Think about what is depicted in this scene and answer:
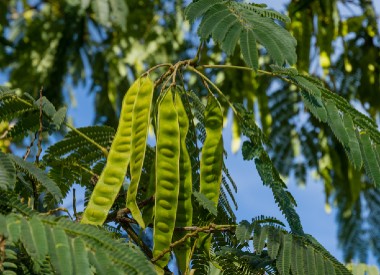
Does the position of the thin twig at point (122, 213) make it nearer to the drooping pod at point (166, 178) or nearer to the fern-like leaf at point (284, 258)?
the drooping pod at point (166, 178)

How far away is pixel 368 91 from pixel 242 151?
352cm

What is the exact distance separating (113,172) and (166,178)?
123 millimetres

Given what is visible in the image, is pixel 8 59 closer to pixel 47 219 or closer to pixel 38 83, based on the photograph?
pixel 38 83

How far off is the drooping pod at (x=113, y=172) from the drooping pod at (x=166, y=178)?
0.26ft

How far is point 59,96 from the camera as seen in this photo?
212 inches

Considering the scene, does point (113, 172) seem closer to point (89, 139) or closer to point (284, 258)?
point (89, 139)

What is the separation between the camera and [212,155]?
1.93 metres

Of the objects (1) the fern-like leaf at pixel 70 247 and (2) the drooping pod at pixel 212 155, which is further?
(2) the drooping pod at pixel 212 155

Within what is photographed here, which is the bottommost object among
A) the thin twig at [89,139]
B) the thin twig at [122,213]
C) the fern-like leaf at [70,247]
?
the fern-like leaf at [70,247]

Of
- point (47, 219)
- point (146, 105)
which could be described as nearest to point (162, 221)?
point (146, 105)

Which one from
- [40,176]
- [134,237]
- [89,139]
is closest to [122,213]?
[134,237]

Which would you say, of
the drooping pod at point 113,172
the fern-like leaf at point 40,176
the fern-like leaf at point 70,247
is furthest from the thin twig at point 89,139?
the fern-like leaf at point 70,247

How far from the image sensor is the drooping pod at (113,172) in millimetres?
1789

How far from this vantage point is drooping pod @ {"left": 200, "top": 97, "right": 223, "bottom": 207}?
6.28 feet
